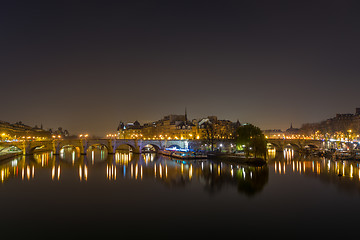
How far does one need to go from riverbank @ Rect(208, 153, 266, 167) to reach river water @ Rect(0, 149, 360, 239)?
10638mm

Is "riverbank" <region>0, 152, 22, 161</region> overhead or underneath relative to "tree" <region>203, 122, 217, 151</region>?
underneath

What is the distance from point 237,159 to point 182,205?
34069mm

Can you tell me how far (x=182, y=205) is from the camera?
25.9 meters

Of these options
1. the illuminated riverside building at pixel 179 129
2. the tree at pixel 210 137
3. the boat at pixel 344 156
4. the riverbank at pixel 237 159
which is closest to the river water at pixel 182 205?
the riverbank at pixel 237 159

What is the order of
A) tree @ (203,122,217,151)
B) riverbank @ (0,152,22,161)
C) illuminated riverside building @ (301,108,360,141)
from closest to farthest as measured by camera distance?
riverbank @ (0,152,22,161)
tree @ (203,122,217,151)
illuminated riverside building @ (301,108,360,141)

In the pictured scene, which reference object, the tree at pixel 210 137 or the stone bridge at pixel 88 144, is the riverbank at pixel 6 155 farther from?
the tree at pixel 210 137

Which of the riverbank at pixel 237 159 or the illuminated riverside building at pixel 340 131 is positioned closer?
the riverbank at pixel 237 159

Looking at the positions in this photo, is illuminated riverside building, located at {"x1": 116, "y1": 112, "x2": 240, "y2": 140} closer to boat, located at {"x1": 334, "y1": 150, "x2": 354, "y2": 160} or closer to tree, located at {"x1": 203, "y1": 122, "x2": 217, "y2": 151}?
tree, located at {"x1": 203, "y1": 122, "x2": 217, "y2": 151}

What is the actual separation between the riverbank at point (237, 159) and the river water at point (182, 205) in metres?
10.6

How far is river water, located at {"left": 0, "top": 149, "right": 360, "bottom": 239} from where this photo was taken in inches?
773

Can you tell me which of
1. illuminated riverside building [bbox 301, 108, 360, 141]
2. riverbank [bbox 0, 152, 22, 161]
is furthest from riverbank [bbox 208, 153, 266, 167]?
illuminated riverside building [bbox 301, 108, 360, 141]

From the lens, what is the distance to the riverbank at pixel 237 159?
172 feet

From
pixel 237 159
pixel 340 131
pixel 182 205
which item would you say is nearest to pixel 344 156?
pixel 237 159

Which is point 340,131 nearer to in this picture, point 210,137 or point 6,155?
point 210,137
